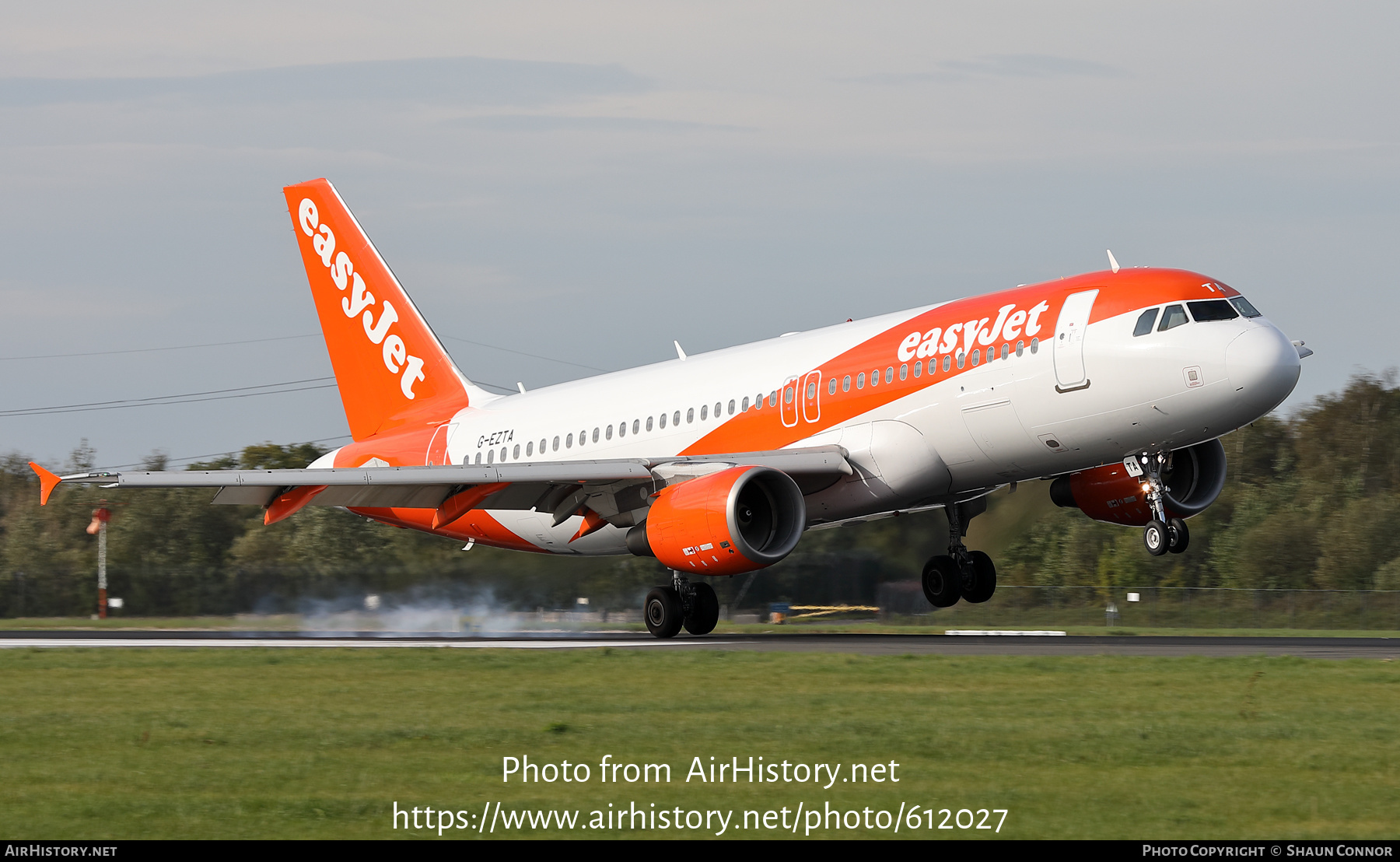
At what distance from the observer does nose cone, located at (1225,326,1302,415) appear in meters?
21.1

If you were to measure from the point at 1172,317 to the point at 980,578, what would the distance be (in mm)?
7746

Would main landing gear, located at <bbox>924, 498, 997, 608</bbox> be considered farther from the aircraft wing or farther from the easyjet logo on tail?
the easyjet logo on tail

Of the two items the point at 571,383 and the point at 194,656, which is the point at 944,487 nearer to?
the point at 571,383

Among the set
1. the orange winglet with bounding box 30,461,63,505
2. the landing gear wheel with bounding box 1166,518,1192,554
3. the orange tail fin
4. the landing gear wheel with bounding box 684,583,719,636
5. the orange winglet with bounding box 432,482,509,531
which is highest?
the orange tail fin

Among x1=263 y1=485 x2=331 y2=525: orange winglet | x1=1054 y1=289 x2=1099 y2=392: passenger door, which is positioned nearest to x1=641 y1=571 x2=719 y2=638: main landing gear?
x1=263 y1=485 x2=331 y2=525: orange winglet

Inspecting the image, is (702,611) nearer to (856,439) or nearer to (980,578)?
(856,439)

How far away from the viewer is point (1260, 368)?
69.0 ft

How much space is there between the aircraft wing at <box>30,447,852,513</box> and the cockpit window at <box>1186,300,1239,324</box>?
18.8 feet

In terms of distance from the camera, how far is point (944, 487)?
963 inches

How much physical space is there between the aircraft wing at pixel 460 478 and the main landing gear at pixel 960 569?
435cm

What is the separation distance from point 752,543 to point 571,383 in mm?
8521

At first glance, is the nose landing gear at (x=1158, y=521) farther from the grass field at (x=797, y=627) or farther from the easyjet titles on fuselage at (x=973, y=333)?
the grass field at (x=797, y=627)

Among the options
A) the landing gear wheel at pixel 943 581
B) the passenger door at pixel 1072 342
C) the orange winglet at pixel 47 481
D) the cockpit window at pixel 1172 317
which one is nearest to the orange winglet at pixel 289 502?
the orange winglet at pixel 47 481

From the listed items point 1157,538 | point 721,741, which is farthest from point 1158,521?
point 721,741
